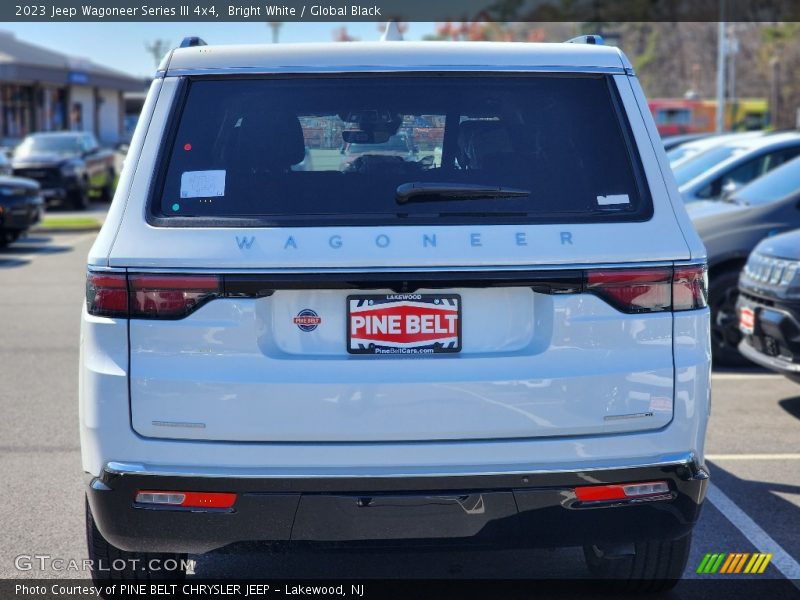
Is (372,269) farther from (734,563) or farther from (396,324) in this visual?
(734,563)

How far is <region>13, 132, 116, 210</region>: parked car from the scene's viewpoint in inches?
Result: 1045

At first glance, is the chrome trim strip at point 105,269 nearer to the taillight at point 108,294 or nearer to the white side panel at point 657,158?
the taillight at point 108,294

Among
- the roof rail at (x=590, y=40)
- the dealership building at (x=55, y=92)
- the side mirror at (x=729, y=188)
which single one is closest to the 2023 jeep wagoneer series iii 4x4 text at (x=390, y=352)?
the roof rail at (x=590, y=40)

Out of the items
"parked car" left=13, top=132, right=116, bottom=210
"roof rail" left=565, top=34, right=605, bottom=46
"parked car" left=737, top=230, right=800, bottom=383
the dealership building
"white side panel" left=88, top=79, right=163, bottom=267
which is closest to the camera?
"white side panel" left=88, top=79, right=163, bottom=267

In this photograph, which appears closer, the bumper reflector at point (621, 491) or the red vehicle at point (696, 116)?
the bumper reflector at point (621, 491)

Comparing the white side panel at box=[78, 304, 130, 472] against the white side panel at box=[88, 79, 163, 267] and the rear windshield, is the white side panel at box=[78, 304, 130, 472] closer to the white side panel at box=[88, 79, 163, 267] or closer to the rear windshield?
the white side panel at box=[88, 79, 163, 267]

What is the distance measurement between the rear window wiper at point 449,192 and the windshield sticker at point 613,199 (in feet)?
0.74

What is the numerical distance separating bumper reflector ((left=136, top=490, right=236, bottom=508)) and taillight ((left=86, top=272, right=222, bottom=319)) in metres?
0.53

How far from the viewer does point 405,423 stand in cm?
336

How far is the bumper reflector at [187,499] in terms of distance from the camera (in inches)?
133

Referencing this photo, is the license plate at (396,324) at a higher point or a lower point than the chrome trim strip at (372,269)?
Answer: lower

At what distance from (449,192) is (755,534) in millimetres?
2410

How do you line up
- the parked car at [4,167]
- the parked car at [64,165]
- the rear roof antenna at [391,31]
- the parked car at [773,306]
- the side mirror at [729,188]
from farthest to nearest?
the parked car at [64,165] < the parked car at [4,167] < the side mirror at [729,188] < the parked car at [773,306] < the rear roof antenna at [391,31]

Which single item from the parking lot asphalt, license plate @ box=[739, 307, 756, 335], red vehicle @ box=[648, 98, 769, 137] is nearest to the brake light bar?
the parking lot asphalt
